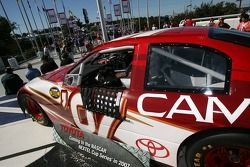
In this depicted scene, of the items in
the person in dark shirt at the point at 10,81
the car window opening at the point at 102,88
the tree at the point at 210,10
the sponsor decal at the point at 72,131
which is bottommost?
the tree at the point at 210,10

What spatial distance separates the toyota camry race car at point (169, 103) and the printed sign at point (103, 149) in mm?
11

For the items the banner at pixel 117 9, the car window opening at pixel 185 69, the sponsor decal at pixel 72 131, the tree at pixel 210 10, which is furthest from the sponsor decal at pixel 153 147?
the tree at pixel 210 10

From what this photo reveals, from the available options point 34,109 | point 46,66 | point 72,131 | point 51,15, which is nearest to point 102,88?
point 72,131

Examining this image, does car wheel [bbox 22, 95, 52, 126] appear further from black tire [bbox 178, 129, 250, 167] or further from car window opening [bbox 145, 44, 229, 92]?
black tire [bbox 178, 129, 250, 167]

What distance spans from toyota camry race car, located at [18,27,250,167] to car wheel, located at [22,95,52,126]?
114cm

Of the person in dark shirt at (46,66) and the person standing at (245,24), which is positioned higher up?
the person standing at (245,24)

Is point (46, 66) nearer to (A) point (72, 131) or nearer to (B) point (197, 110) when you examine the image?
(A) point (72, 131)

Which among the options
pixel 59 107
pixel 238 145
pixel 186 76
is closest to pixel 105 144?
pixel 59 107

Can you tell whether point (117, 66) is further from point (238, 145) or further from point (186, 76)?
point (238, 145)

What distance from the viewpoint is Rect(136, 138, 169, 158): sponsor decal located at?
95.6 inches

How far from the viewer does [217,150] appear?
7.13 ft

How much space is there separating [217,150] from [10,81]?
20.4 ft

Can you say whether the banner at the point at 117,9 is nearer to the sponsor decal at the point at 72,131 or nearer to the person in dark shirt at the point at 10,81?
the person in dark shirt at the point at 10,81

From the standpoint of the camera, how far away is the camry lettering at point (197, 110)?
188cm
